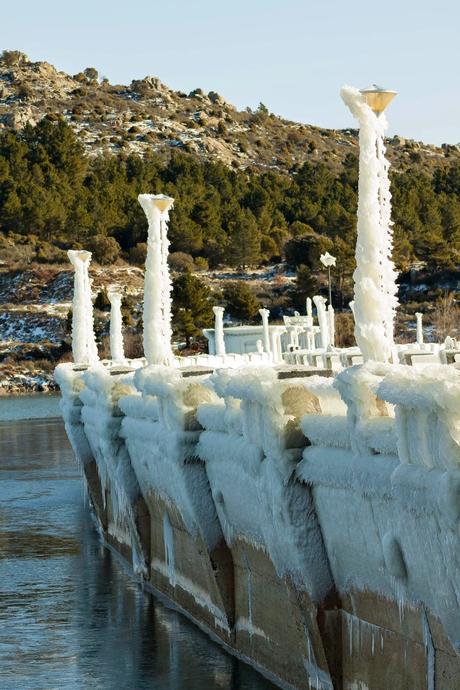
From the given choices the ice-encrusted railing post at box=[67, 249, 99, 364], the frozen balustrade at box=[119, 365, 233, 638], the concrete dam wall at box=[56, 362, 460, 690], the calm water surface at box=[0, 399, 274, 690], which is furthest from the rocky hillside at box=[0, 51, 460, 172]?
the concrete dam wall at box=[56, 362, 460, 690]

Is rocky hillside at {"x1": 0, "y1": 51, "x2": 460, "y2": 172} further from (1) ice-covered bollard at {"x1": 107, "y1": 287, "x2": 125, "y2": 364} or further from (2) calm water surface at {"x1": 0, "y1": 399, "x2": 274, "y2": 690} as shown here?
(2) calm water surface at {"x1": 0, "y1": 399, "x2": 274, "y2": 690}

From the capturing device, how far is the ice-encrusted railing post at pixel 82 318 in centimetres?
2928

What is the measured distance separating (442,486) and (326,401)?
329 cm

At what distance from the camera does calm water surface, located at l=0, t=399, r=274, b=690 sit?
44.9 ft

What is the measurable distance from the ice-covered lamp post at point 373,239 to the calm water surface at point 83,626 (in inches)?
131

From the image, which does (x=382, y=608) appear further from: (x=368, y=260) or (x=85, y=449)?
(x=85, y=449)

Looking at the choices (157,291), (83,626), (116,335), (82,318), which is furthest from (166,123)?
(83,626)

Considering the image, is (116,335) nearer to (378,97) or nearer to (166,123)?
(378,97)

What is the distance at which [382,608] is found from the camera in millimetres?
9750

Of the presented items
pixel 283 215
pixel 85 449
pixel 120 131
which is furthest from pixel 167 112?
pixel 85 449

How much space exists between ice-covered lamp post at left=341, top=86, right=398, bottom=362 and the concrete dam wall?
60 cm

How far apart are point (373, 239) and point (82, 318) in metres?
18.2

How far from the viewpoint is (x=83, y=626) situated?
53.6 feet

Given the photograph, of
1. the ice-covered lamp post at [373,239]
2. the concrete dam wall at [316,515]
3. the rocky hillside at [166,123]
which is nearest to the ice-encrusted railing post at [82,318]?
the concrete dam wall at [316,515]
